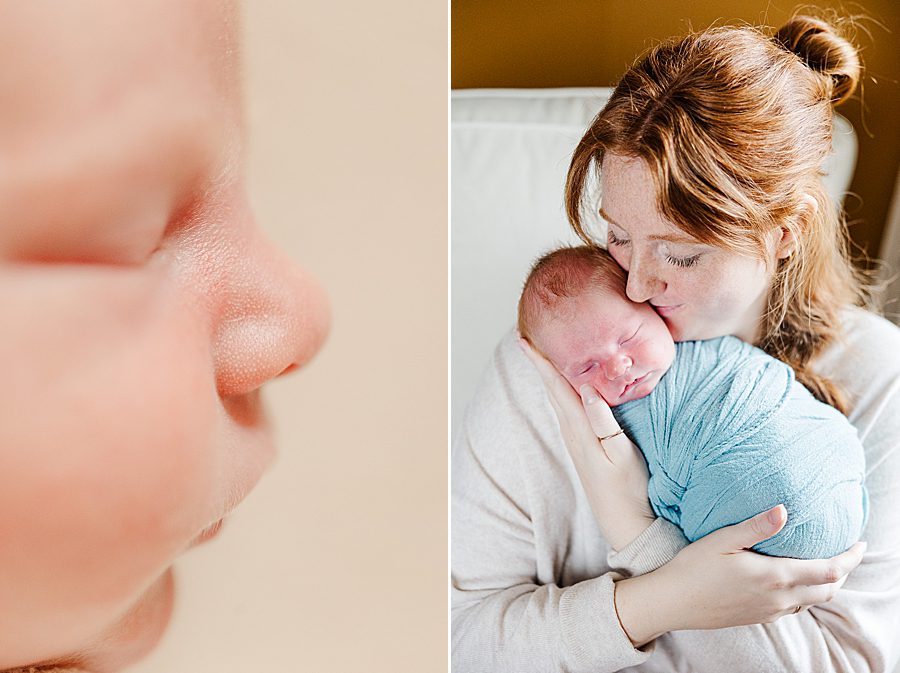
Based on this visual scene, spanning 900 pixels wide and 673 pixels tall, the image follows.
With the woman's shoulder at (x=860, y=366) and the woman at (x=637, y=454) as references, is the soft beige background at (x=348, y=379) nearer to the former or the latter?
the woman at (x=637, y=454)

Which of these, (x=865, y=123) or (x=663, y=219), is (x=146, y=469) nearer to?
(x=663, y=219)

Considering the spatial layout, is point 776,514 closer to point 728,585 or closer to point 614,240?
point 728,585

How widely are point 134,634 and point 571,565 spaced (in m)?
0.32

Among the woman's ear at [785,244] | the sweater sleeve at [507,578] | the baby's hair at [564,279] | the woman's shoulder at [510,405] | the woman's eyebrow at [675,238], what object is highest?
the woman's eyebrow at [675,238]

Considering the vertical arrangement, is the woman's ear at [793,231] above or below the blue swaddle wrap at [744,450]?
above

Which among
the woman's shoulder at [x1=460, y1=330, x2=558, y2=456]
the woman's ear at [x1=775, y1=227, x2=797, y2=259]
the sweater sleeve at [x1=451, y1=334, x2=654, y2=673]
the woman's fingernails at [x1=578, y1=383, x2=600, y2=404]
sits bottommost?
the sweater sleeve at [x1=451, y1=334, x2=654, y2=673]

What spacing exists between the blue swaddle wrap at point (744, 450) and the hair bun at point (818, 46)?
0.57ft

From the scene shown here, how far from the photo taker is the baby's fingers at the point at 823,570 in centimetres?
50

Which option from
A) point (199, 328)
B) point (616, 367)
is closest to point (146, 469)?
point (199, 328)

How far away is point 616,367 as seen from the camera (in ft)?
1.55

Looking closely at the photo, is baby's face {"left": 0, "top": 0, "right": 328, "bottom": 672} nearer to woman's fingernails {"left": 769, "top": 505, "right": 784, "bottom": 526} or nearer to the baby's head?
the baby's head

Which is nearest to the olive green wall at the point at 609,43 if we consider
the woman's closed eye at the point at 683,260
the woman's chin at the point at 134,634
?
the woman's closed eye at the point at 683,260

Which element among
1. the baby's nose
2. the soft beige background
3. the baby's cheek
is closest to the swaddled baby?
the baby's nose

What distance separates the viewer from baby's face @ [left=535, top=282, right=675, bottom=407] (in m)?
0.47
